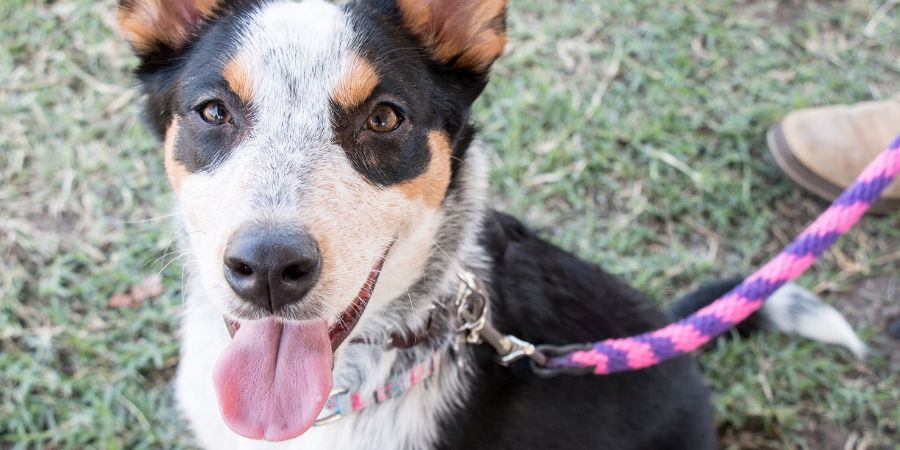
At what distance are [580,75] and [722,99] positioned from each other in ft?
3.05

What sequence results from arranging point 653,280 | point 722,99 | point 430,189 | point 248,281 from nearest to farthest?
1. point 248,281
2. point 430,189
3. point 653,280
4. point 722,99

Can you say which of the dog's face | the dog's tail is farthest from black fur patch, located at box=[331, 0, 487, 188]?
the dog's tail

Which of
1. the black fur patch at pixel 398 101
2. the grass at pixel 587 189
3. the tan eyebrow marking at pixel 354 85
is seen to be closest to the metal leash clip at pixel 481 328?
the black fur patch at pixel 398 101

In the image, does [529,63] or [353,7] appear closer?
[353,7]

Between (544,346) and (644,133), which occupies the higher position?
(544,346)

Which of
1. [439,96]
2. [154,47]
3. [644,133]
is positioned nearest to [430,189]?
[439,96]

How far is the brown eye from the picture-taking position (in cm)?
231

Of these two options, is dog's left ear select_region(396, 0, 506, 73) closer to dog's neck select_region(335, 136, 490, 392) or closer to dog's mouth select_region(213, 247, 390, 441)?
dog's neck select_region(335, 136, 490, 392)

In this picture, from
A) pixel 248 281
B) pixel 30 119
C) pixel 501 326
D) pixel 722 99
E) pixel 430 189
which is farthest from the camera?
pixel 722 99

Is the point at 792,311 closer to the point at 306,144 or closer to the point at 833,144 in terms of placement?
the point at 833,144

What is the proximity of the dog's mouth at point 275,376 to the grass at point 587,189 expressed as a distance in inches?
58.6

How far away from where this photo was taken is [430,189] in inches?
95.1

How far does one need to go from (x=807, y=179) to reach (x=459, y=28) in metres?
2.99

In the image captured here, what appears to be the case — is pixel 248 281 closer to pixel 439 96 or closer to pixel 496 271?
pixel 439 96
